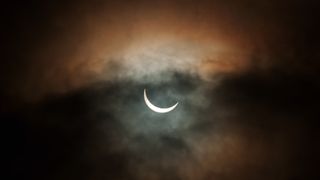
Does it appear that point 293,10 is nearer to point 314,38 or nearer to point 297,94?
point 314,38

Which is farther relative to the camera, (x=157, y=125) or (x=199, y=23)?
(x=157, y=125)

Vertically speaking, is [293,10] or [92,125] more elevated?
[293,10]

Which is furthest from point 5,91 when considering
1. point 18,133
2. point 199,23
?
point 199,23

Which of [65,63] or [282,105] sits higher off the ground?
[65,63]

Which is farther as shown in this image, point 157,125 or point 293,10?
point 157,125

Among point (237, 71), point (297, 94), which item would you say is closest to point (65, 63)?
point (237, 71)

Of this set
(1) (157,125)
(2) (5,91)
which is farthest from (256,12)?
(2) (5,91)

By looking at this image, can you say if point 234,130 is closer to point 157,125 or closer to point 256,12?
point 157,125
